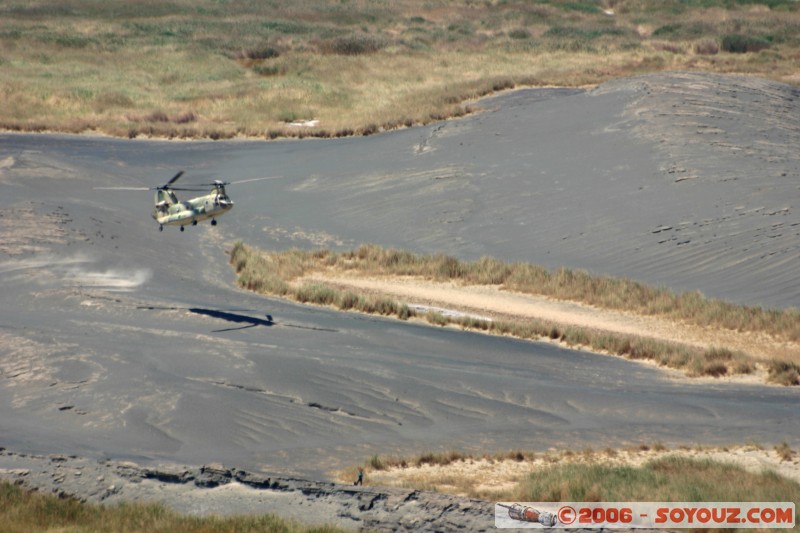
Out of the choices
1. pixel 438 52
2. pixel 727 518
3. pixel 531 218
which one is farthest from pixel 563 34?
pixel 727 518

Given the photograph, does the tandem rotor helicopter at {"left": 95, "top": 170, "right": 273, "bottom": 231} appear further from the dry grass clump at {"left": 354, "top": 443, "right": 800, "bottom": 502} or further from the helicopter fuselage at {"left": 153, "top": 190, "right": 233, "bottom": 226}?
the dry grass clump at {"left": 354, "top": 443, "right": 800, "bottom": 502}

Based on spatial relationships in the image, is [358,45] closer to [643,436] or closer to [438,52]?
[438,52]

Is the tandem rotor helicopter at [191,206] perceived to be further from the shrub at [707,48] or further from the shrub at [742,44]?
the shrub at [742,44]

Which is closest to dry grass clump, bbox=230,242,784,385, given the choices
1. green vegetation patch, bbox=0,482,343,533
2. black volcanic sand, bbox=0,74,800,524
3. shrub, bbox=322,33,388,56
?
black volcanic sand, bbox=0,74,800,524

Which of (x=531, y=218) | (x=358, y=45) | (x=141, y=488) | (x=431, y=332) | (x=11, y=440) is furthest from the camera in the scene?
(x=358, y=45)

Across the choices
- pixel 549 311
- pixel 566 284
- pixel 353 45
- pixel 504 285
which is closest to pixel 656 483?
pixel 549 311

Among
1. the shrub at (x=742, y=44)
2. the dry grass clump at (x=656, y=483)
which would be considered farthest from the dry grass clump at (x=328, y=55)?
the dry grass clump at (x=656, y=483)
